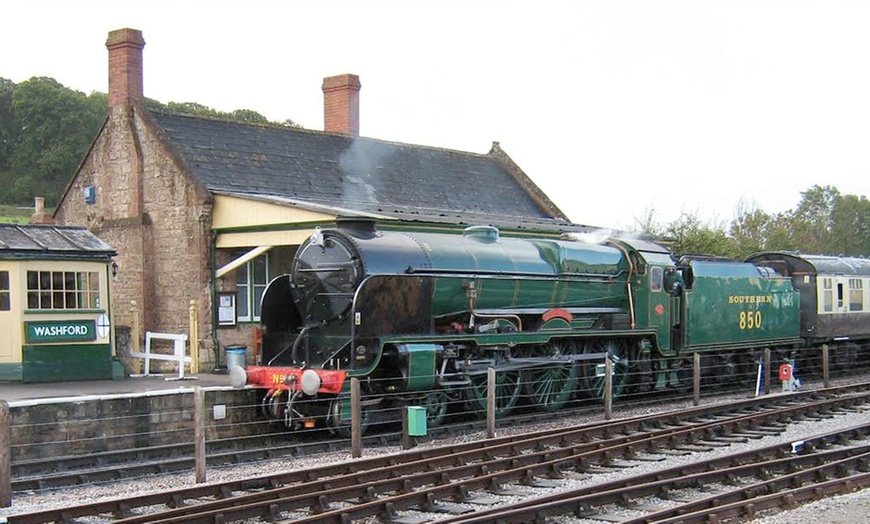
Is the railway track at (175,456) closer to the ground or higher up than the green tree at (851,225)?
closer to the ground

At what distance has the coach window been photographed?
57.3 ft

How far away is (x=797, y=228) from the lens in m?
49.9

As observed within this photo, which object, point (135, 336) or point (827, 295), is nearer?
point (135, 336)

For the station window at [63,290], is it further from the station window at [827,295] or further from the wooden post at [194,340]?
the station window at [827,295]

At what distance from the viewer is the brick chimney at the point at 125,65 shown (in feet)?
68.5

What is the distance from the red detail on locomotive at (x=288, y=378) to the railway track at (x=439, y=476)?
1.76 metres

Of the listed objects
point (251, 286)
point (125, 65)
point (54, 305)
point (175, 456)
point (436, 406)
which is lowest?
point (175, 456)

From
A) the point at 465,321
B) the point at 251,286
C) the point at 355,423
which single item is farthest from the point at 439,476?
the point at 251,286

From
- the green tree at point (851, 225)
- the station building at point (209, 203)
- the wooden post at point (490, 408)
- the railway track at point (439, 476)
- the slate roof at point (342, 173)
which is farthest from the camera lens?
the green tree at point (851, 225)

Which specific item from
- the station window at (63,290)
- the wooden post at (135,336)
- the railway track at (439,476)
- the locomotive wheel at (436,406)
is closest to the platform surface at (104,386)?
the station window at (63,290)

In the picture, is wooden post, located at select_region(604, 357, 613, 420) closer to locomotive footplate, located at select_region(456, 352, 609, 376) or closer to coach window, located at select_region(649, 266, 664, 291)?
locomotive footplate, located at select_region(456, 352, 609, 376)

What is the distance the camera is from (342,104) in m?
26.2

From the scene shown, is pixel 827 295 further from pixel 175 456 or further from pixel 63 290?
pixel 63 290

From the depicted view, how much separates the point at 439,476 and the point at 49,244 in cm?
965
